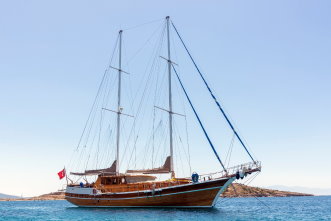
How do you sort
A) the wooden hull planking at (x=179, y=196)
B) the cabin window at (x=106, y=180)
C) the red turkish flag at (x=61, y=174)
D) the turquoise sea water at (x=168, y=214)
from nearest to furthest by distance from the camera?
the turquoise sea water at (x=168, y=214) → the wooden hull planking at (x=179, y=196) → the cabin window at (x=106, y=180) → the red turkish flag at (x=61, y=174)

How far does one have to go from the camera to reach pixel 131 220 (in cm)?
2652

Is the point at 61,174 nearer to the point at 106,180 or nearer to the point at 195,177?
the point at 106,180

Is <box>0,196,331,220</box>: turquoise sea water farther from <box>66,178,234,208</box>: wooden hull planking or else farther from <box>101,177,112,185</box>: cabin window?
<box>101,177,112,185</box>: cabin window

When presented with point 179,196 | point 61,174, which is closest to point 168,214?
point 179,196

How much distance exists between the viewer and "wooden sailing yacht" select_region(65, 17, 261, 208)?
1303 inches

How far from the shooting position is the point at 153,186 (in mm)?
35469

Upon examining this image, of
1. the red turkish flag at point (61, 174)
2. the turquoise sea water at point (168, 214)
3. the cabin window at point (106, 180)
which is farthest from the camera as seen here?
the red turkish flag at point (61, 174)

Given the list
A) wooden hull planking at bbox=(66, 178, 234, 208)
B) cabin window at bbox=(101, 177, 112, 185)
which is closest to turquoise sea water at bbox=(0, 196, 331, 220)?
wooden hull planking at bbox=(66, 178, 234, 208)

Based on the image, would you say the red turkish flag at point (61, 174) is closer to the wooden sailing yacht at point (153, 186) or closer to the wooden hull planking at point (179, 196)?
the wooden sailing yacht at point (153, 186)

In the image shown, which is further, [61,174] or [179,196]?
[61,174]

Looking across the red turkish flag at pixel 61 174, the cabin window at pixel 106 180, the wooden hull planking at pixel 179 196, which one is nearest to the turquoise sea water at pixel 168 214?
the wooden hull planking at pixel 179 196

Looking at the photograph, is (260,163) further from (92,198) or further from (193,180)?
(92,198)

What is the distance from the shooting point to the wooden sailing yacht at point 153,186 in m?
33.1

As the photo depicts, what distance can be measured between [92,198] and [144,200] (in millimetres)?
9652
